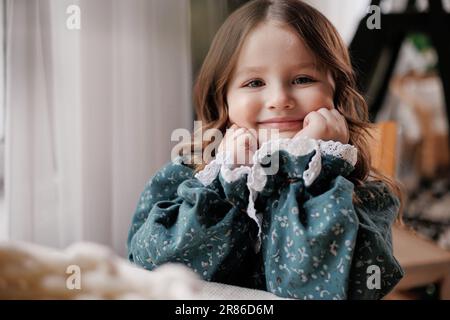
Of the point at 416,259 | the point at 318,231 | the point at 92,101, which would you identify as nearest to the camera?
the point at 318,231

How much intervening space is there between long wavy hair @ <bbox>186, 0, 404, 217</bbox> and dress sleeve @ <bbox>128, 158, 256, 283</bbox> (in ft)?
0.20

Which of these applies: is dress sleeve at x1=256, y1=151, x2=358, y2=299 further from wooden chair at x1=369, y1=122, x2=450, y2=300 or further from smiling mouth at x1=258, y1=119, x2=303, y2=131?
wooden chair at x1=369, y1=122, x2=450, y2=300

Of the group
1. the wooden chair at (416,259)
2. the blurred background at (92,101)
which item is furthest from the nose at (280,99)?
the wooden chair at (416,259)

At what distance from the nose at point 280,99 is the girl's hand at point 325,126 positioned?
0.09 ft

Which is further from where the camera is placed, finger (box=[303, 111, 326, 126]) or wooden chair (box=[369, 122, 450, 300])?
wooden chair (box=[369, 122, 450, 300])

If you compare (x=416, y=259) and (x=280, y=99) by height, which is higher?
(x=280, y=99)

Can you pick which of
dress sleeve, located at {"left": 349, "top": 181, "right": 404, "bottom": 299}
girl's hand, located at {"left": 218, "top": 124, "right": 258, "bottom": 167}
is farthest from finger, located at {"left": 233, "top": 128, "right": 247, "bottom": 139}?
dress sleeve, located at {"left": 349, "top": 181, "right": 404, "bottom": 299}

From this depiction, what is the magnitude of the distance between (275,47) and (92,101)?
0.22 m

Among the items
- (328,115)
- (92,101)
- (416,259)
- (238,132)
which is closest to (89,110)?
(92,101)

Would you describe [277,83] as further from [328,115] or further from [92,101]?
[92,101]

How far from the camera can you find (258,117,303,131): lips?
0.59m

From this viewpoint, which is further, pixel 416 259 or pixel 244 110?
pixel 416 259

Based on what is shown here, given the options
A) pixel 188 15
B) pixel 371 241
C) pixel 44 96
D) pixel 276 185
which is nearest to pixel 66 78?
pixel 44 96

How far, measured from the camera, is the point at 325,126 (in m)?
0.57
